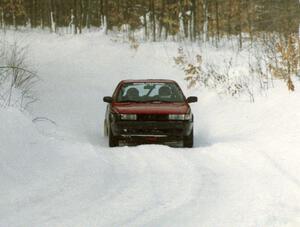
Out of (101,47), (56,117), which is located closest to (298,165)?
(56,117)

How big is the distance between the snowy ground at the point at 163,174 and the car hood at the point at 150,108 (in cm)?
91

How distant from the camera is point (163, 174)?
749 cm

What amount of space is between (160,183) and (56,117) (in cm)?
910

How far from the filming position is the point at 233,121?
1393cm

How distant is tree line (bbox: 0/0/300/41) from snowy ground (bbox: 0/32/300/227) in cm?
1643

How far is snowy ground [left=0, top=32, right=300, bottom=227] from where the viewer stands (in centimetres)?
527

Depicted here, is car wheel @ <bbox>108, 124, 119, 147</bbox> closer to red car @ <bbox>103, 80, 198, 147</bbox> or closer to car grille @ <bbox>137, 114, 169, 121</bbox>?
red car @ <bbox>103, 80, 198, 147</bbox>

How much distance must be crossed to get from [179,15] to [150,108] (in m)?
25.9

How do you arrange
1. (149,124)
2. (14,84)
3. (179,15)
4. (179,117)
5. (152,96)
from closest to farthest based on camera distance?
(149,124) < (179,117) < (152,96) < (14,84) < (179,15)

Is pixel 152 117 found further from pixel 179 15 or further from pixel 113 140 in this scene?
pixel 179 15

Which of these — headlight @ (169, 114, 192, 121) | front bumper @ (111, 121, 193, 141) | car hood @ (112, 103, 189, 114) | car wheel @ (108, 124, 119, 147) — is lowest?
car wheel @ (108, 124, 119, 147)

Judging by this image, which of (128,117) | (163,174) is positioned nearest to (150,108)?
(128,117)

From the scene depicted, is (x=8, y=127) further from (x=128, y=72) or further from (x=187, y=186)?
(x=128, y=72)

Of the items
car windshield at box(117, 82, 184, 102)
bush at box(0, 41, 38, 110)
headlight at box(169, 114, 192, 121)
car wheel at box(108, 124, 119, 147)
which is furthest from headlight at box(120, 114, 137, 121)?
bush at box(0, 41, 38, 110)
